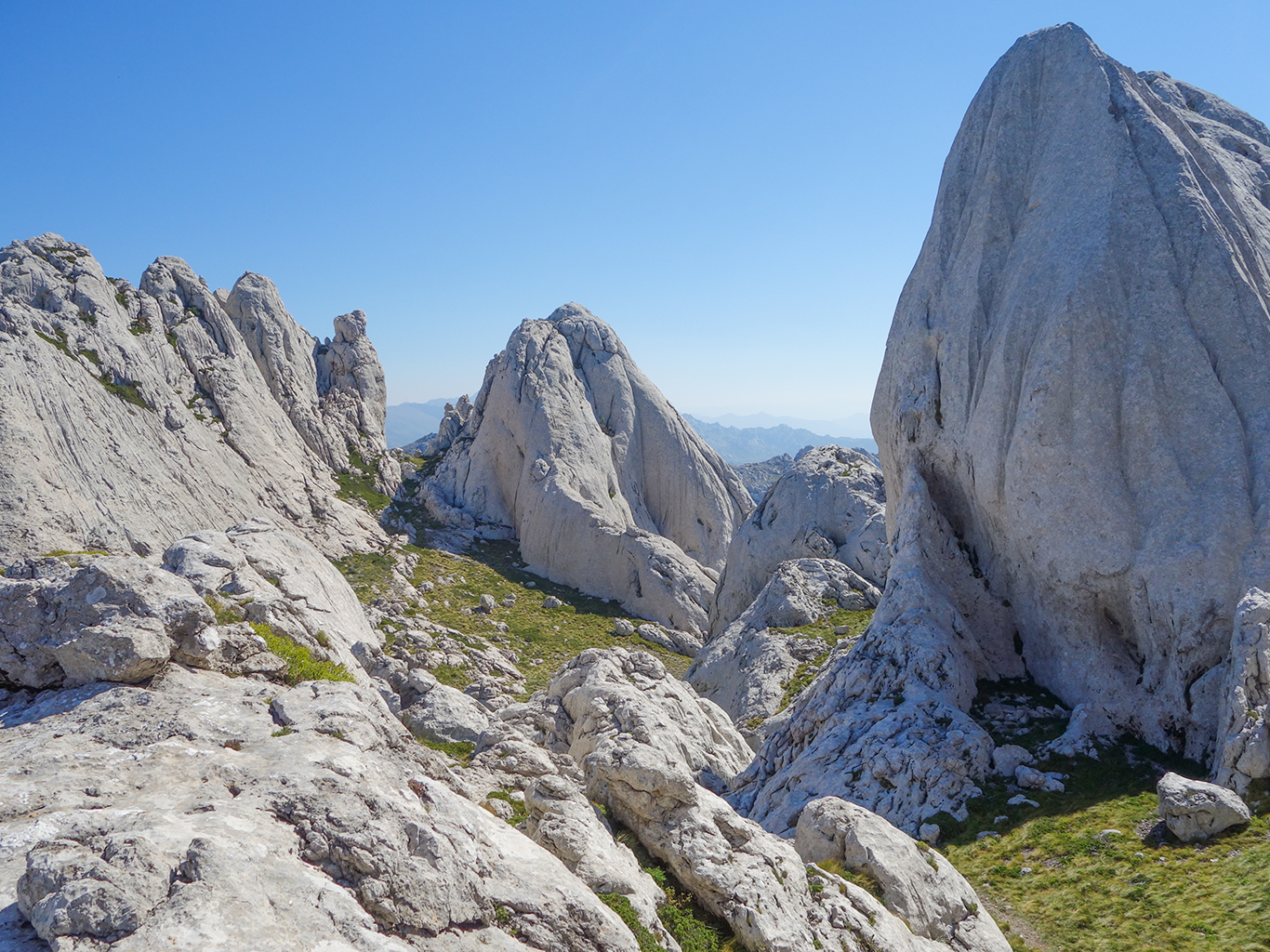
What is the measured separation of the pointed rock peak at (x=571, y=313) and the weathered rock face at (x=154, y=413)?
26283mm

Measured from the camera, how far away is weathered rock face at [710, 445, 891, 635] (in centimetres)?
5278

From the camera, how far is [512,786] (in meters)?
15.7

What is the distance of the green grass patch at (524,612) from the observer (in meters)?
54.9

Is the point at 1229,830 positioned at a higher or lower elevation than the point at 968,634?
lower

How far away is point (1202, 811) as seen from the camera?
18578 millimetres

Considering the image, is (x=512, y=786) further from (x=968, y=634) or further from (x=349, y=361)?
(x=349, y=361)

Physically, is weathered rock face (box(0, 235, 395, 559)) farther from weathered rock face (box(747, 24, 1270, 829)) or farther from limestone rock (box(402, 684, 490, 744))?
weathered rock face (box(747, 24, 1270, 829))

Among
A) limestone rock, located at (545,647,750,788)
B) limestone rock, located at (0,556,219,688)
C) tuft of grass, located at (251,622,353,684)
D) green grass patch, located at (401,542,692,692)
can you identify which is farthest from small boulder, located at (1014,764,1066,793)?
green grass patch, located at (401,542,692,692)

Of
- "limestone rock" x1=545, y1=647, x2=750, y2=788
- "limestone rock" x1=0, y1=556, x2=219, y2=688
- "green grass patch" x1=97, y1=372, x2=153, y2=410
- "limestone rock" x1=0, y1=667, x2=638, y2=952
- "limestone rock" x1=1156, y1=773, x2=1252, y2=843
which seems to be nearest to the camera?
"limestone rock" x1=0, y1=667, x2=638, y2=952

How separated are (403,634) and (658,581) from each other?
1052 inches

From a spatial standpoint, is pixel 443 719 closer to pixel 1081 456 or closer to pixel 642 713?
pixel 642 713

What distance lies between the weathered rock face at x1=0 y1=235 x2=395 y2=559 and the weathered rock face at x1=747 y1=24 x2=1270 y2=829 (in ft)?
153

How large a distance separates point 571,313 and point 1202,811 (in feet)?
267

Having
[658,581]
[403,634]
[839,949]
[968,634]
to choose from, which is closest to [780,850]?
[839,949]
